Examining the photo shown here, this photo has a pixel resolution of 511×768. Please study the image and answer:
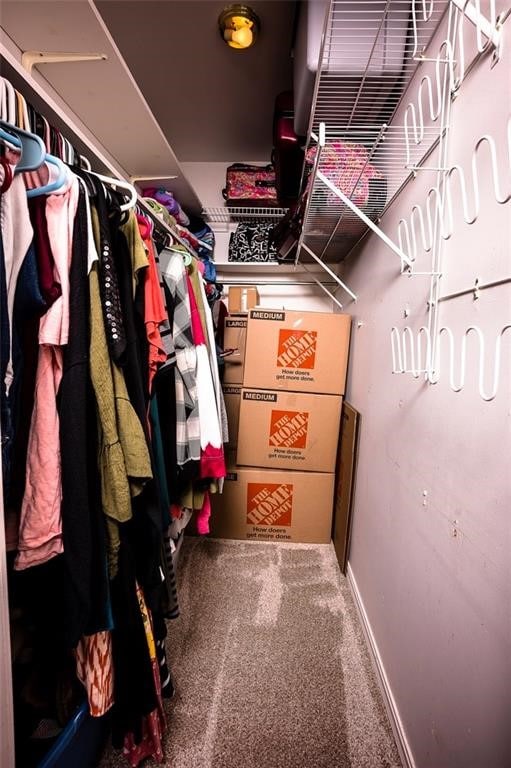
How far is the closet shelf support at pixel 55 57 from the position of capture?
35.4 inches

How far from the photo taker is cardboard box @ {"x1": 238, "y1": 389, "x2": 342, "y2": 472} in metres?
1.73

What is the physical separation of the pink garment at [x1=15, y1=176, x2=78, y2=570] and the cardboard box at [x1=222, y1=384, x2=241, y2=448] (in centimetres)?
122

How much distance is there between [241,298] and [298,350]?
64cm

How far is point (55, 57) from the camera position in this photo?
912mm

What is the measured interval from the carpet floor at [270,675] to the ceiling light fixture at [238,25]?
2320 mm

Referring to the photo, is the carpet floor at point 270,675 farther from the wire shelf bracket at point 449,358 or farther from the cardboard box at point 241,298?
the cardboard box at point 241,298

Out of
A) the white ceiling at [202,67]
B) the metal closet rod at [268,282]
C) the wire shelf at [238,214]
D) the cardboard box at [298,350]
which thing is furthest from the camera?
the metal closet rod at [268,282]

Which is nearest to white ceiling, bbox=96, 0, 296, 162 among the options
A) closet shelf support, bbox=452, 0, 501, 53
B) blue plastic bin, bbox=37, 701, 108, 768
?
closet shelf support, bbox=452, 0, 501, 53

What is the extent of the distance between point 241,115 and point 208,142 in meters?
0.33

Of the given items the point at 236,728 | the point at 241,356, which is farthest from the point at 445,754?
the point at 241,356

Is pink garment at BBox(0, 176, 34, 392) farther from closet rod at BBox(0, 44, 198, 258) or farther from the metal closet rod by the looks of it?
the metal closet rod

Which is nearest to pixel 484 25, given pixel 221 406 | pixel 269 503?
pixel 221 406

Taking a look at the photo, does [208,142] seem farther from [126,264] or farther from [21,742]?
[21,742]

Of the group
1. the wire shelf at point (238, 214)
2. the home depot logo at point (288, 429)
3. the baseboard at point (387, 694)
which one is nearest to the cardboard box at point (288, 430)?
the home depot logo at point (288, 429)
